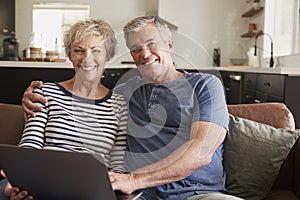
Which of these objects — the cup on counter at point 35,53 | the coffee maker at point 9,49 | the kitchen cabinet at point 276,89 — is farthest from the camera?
the coffee maker at point 9,49

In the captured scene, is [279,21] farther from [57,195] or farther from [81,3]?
[57,195]

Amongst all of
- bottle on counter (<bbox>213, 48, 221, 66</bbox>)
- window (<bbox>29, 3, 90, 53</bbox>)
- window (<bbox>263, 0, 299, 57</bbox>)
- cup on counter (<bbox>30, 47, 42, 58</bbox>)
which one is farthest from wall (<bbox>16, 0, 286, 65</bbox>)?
cup on counter (<bbox>30, 47, 42, 58</bbox>)

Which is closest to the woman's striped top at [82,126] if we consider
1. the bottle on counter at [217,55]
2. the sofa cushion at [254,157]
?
the sofa cushion at [254,157]

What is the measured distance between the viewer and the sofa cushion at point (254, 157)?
1.63 meters

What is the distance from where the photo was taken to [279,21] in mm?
4887

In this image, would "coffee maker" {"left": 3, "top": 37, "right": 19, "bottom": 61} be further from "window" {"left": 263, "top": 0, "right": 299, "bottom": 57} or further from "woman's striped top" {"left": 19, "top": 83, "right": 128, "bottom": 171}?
"woman's striped top" {"left": 19, "top": 83, "right": 128, "bottom": 171}

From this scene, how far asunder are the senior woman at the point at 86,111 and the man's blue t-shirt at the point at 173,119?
49 millimetres

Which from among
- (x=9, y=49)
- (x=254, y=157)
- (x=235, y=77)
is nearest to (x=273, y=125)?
(x=254, y=157)

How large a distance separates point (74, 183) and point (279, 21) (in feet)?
14.2

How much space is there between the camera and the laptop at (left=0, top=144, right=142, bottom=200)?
1002mm

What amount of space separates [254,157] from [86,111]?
0.68 meters

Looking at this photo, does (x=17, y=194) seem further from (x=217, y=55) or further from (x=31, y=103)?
(x=217, y=55)

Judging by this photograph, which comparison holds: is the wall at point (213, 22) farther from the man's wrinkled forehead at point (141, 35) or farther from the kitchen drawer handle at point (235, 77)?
the man's wrinkled forehead at point (141, 35)

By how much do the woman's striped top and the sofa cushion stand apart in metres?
0.46
